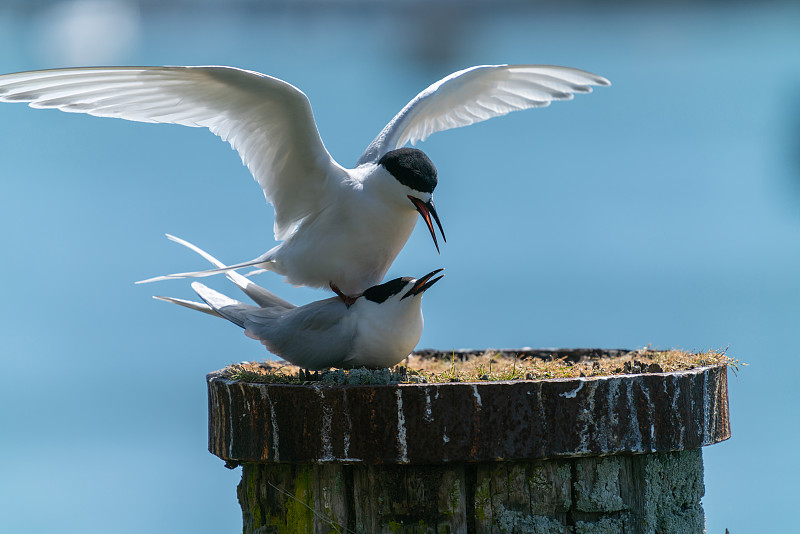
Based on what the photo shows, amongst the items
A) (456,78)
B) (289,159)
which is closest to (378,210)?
(289,159)

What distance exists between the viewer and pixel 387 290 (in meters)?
2.64

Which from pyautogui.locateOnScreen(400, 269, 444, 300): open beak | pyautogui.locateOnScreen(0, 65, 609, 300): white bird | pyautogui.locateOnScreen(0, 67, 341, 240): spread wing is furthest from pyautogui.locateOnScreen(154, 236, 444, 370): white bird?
pyautogui.locateOnScreen(0, 67, 341, 240): spread wing

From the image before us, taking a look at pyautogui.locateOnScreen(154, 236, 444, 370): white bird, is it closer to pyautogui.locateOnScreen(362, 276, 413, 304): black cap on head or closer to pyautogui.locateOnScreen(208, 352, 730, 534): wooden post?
pyautogui.locateOnScreen(362, 276, 413, 304): black cap on head

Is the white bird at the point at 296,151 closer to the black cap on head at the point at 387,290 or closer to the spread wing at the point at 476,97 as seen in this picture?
the spread wing at the point at 476,97

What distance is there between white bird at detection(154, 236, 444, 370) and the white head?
0.27 m

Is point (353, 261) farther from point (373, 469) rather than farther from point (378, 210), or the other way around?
point (373, 469)

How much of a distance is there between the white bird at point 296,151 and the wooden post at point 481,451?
88 centimetres

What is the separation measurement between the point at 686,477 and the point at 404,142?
2048 mm

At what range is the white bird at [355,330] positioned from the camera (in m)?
2.57

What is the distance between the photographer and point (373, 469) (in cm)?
208

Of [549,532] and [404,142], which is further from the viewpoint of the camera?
[404,142]

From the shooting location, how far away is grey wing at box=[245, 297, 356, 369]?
102 inches

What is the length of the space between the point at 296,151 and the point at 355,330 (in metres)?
0.85

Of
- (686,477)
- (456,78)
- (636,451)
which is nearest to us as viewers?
(636,451)
